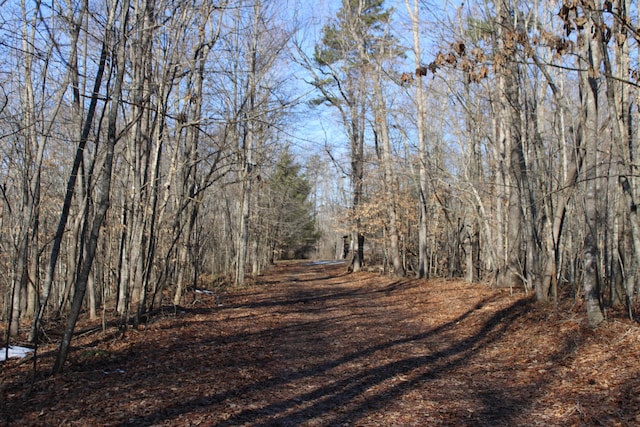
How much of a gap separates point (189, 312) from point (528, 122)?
28.3 ft

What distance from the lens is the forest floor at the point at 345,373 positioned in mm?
4461

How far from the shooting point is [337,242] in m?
54.7

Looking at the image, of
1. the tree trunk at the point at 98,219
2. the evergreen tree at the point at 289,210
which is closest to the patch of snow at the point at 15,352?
the tree trunk at the point at 98,219

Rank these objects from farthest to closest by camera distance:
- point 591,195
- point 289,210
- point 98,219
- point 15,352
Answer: point 289,210 → point 591,195 → point 15,352 → point 98,219

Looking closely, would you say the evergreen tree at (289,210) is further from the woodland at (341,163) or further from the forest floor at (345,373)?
the forest floor at (345,373)

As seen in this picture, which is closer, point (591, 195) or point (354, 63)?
point (591, 195)

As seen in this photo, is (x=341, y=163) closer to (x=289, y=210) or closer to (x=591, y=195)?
(x=289, y=210)

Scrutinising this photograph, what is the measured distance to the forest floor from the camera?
4.46 m

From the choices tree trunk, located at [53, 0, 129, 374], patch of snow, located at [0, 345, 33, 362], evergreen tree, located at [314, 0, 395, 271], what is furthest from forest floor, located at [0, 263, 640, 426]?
evergreen tree, located at [314, 0, 395, 271]

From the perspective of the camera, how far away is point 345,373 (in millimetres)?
6125

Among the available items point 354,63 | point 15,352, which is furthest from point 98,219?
→ point 354,63

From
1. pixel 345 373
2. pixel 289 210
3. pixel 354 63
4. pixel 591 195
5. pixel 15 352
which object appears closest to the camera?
pixel 345 373

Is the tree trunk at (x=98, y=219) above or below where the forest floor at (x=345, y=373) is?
above

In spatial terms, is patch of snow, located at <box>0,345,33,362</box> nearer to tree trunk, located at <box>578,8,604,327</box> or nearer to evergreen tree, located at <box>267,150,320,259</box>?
tree trunk, located at <box>578,8,604,327</box>
